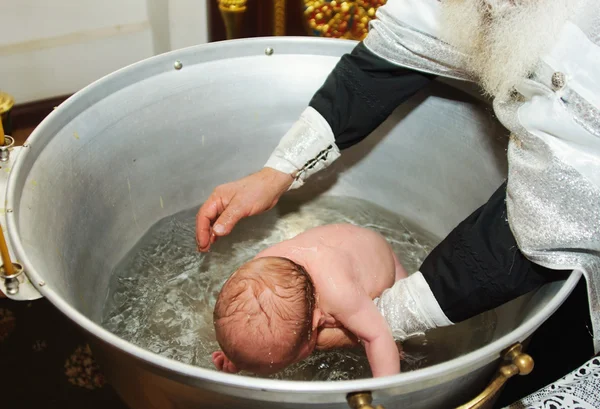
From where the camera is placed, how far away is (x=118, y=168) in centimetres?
91

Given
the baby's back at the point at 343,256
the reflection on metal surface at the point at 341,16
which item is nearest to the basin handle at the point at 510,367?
the baby's back at the point at 343,256

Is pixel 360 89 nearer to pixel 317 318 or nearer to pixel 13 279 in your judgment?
pixel 317 318

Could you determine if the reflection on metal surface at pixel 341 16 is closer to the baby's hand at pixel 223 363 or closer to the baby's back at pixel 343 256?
the baby's back at pixel 343 256

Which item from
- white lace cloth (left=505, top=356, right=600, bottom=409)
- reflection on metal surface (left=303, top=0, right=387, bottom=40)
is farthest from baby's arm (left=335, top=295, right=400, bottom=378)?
reflection on metal surface (left=303, top=0, right=387, bottom=40)

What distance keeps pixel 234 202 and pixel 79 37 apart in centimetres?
78

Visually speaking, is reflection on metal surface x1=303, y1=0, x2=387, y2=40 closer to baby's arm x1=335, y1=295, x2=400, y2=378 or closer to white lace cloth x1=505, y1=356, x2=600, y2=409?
baby's arm x1=335, y1=295, x2=400, y2=378

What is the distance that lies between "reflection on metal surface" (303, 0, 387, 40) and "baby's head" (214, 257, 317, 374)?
0.64 metres

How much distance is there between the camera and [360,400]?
0.50 metres

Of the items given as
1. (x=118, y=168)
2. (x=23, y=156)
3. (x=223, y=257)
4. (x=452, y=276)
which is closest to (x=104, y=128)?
(x=118, y=168)

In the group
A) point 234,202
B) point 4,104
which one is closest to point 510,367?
point 234,202

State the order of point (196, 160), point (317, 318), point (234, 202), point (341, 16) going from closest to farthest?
point (317, 318) < point (234, 202) < point (196, 160) < point (341, 16)

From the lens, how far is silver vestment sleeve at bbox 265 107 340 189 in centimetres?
88

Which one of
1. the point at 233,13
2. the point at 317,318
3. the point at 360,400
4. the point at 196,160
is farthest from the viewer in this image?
the point at 233,13

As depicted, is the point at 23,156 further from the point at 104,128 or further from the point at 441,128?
the point at 441,128
